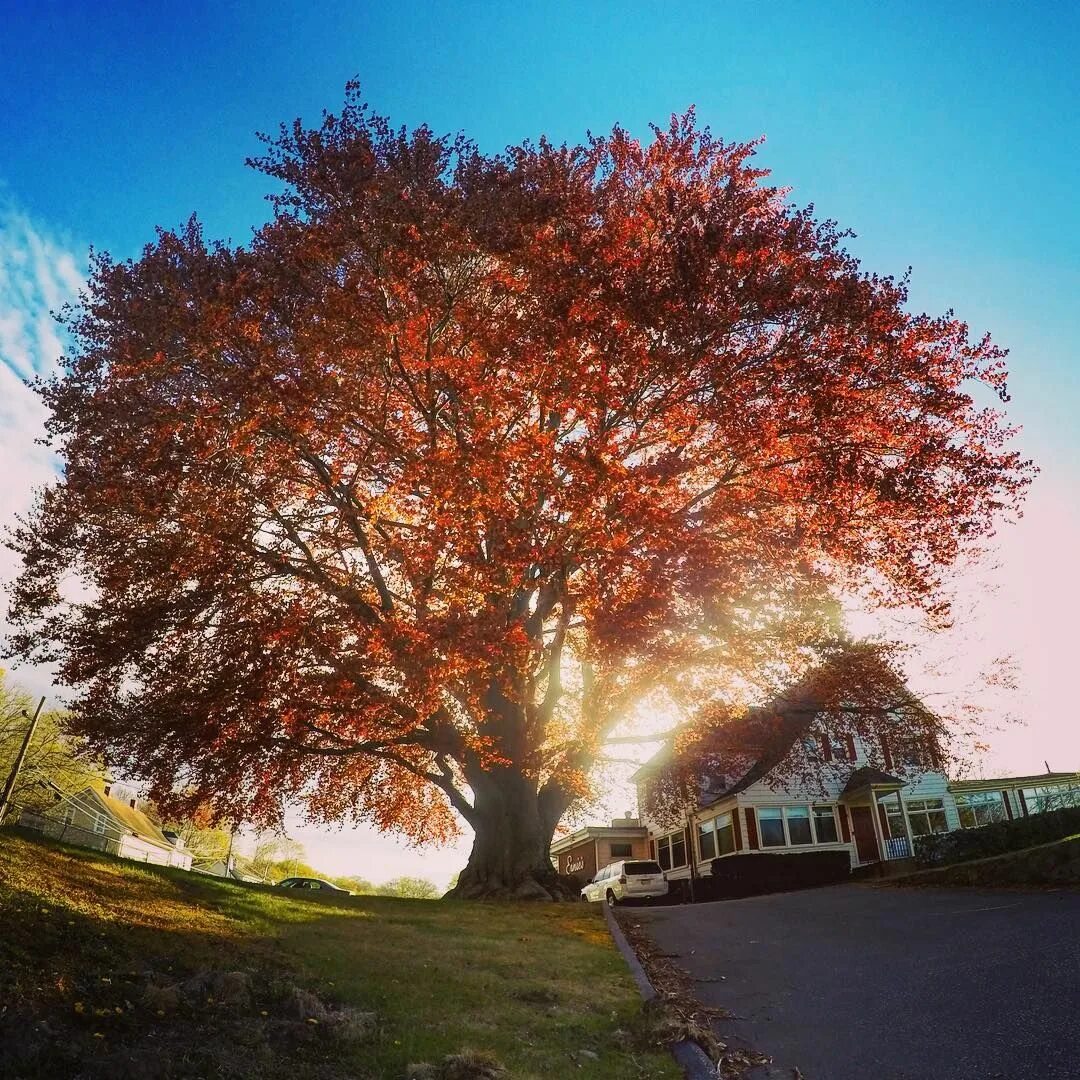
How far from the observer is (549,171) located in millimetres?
16359

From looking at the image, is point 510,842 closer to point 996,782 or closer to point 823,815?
point 823,815

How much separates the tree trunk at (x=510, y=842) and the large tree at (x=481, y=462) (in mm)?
81

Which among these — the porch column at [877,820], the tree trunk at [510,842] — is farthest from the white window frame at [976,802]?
the tree trunk at [510,842]

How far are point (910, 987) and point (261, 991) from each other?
5870 millimetres

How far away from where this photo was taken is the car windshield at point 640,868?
3017 cm

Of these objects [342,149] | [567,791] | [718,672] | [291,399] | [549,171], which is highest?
[549,171]

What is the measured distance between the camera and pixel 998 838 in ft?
56.6

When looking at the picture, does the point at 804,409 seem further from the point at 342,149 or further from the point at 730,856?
the point at 730,856

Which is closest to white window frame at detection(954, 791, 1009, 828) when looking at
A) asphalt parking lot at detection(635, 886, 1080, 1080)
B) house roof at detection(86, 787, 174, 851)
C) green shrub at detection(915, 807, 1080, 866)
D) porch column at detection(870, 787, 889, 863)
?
porch column at detection(870, 787, 889, 863)

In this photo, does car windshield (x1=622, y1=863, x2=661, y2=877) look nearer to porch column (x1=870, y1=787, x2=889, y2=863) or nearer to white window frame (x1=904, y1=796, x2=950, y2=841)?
porch column (x1=870, y1=787, x2=889, y2=863)

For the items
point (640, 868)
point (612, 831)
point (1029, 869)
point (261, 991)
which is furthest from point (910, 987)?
point (612, 831)

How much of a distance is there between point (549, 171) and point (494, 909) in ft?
53.5

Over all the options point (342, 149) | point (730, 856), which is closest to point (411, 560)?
point (342, 149)

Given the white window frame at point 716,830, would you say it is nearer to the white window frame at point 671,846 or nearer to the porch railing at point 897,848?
the white window frame at point 671,846
